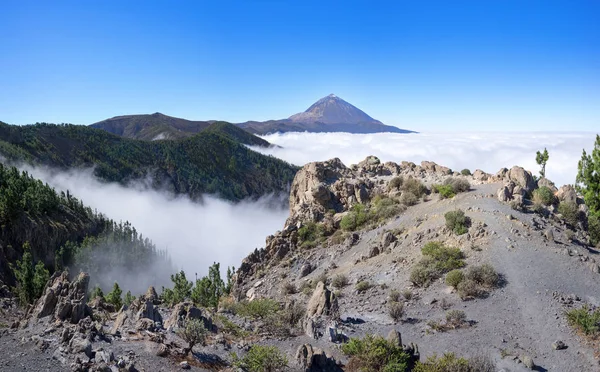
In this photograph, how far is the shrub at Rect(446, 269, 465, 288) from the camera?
52.0ft

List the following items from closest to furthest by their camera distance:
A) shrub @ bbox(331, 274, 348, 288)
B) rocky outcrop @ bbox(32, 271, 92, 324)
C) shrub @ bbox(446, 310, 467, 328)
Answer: shrub @ bbox(446, 310, 467, 328), rocky outcrop @ bbox(32, 271, 92, 324), shrub @ bbox(331, 274, 348, 288)

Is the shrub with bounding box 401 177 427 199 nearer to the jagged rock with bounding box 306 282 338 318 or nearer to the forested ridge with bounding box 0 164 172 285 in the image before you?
the jagged rock with bounding box 306 282 338 318

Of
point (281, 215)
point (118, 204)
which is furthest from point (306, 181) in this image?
point (281, 215)

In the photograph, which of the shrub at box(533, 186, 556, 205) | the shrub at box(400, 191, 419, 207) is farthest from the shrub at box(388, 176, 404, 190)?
the shrub at box(533, 186, 556, 205)

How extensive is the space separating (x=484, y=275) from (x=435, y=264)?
2081 mm

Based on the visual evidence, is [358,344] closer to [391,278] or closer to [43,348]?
[391,278]

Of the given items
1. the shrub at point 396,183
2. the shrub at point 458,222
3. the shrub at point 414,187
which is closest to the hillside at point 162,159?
the shrub at point 396,183

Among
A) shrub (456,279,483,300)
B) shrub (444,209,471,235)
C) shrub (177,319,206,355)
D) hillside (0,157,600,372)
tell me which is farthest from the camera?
shrub (444,209,471,235)

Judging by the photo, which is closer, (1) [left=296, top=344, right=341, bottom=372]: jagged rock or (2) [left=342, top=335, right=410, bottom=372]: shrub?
(2) [left=342, top=335, right=410, bottom=372]: shrub

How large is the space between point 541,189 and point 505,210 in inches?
171

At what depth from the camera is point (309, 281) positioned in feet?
71.4

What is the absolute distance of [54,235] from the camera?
5384 centimetres

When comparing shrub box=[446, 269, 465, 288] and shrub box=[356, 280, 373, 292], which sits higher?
shrub box=[446, 269, 465, 288]

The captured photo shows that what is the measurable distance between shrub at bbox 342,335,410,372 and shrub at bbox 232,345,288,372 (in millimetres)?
2117
